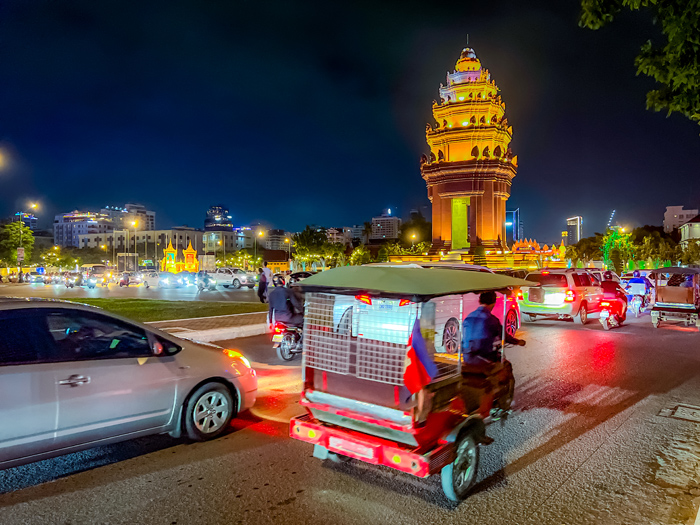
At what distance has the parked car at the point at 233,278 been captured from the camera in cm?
4175

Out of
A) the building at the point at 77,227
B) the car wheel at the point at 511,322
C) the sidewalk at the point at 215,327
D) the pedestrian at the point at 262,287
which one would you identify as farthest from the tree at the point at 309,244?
the building at the point at 77,227

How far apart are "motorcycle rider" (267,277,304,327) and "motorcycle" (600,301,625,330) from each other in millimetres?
9888

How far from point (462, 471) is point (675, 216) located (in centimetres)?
19742

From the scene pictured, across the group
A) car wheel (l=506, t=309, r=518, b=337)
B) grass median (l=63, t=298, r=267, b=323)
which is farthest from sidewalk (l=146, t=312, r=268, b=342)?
car wheel (l=506, t=309, r=518, b=337)

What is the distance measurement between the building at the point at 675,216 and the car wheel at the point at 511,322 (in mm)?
180817

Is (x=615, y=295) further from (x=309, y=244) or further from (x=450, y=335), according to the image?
(x=309, y=244)

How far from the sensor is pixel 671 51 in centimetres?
621

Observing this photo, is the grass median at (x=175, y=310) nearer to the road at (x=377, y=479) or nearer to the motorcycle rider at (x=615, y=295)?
the road at (x=377, y=479)

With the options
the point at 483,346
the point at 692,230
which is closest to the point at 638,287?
the point at 483,346

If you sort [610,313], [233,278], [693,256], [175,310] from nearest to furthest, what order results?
[610,313] → [175,310] → [233,278] → [693,256]

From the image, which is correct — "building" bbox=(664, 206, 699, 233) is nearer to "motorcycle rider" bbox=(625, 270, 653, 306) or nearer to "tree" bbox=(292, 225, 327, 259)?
"tree" bbox=(292, 225, 327, 259)

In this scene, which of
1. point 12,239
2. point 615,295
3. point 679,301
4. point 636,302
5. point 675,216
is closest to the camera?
point 679,301

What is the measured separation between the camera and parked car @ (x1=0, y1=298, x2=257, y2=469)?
4.18 meters

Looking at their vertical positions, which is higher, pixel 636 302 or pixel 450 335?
pixel 450 335
